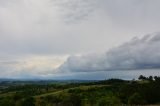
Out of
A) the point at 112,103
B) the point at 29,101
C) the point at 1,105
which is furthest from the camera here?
the point at 112,103

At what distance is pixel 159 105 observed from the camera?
185m

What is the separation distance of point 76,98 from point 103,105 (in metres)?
17.6

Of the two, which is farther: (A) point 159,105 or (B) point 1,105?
(A) point 159,105

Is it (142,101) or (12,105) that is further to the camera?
(142,101)

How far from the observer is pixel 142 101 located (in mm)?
198625

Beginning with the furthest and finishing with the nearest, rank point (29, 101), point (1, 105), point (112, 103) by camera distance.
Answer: point (112, 103) < point (29, 101) < point (1, 105)

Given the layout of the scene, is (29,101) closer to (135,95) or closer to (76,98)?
→ (76,98)

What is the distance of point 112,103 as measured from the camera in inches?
7731

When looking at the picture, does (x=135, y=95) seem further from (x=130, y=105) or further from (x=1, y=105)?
(x=1, y=105)

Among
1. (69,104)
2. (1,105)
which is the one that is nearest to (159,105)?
(69,104)

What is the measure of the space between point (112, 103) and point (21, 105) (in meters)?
57.9

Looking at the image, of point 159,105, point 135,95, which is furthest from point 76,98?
point 159,105

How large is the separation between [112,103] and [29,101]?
5191 cm

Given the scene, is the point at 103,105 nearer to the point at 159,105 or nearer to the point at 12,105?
the point at 159,105
